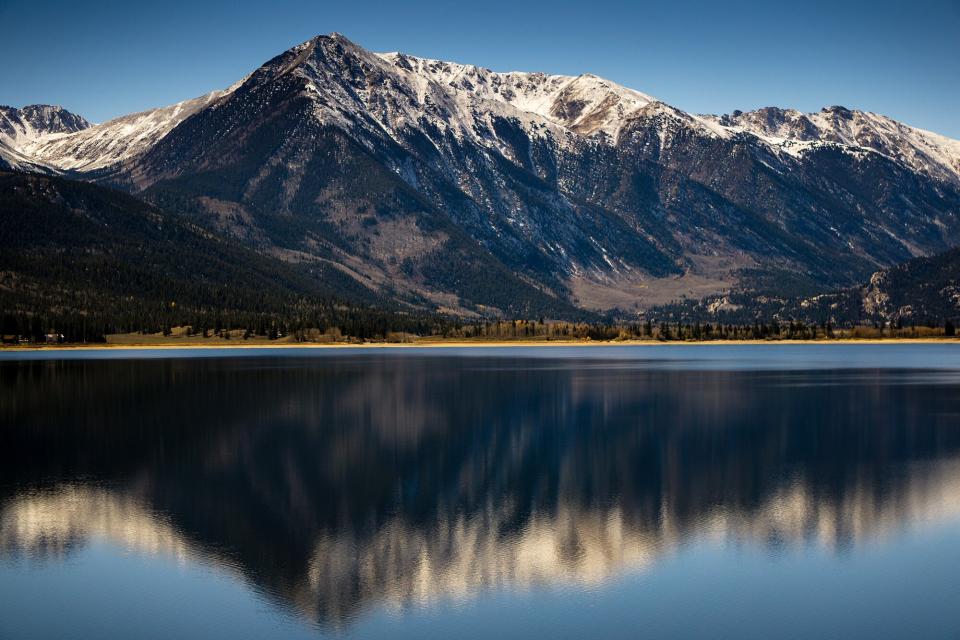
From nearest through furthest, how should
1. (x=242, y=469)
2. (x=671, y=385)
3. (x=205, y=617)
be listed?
(x=205, y=617) → (x=242, y=469) → (x=671, y=385)

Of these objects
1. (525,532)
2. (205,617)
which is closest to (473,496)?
(525,532)

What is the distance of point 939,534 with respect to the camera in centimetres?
5166

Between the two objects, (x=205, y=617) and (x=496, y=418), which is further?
(x=496, y=418)

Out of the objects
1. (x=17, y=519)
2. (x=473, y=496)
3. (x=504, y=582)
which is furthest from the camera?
(x=473, y=496)

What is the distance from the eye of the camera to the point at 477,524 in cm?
5322

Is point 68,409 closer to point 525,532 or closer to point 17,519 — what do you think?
point 17,519

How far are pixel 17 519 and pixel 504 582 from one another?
2898cm

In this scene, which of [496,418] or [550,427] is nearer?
[550,427]

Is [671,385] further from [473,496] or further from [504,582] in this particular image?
[504,582]

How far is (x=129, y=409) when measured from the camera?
358 ft

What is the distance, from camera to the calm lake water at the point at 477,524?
39250 mm

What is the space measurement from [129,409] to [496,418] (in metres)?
40.5

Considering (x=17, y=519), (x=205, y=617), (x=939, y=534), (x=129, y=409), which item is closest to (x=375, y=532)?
(x=205, y=617)

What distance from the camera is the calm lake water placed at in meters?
39.2
